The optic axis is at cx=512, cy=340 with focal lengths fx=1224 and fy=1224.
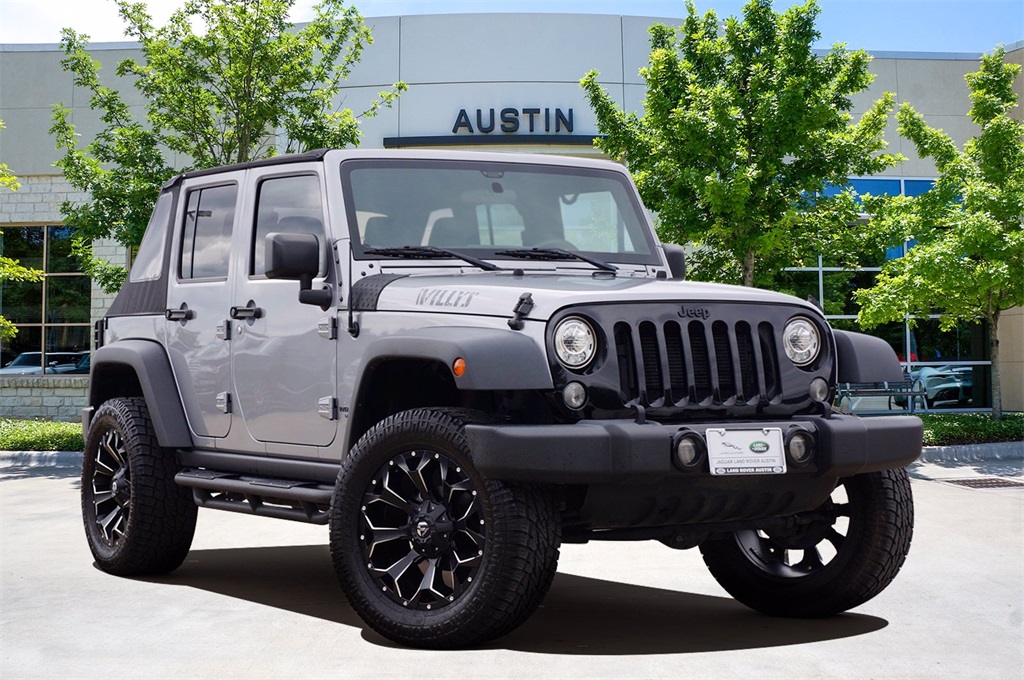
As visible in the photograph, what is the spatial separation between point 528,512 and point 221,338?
2809 mm

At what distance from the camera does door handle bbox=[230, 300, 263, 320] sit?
21.8 feet

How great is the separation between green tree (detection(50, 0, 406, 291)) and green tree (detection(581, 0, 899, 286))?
190 inches

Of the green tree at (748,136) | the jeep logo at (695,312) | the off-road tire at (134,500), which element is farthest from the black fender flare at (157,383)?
the green tree at (748,136)

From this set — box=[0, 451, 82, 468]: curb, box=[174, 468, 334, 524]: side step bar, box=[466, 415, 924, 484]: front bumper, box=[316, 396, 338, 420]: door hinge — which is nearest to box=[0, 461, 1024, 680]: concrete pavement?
box=[174, 468, 334, 524]: side step bar

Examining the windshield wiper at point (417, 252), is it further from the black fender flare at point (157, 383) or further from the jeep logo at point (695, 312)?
the black fender flare at point (157, 383)

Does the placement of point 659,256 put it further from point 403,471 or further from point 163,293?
point 163,293

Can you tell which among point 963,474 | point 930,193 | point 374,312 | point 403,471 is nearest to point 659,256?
point 374,312

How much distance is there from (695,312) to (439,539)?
4.75ft

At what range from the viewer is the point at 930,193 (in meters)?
20.1

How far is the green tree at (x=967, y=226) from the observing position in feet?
60.2

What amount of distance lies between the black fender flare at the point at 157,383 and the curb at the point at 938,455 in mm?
9119

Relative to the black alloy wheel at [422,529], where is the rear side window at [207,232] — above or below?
above

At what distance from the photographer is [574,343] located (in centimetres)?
497

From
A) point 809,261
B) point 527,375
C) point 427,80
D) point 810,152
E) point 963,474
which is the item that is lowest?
point 963,474
